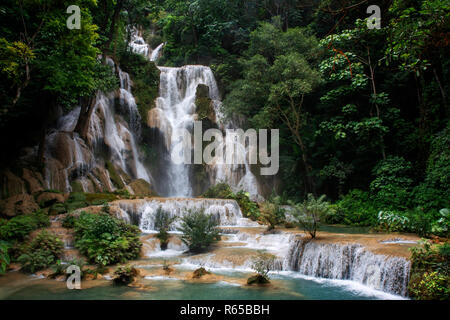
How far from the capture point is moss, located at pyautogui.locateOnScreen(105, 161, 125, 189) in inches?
635

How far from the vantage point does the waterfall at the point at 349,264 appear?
5.86 metres

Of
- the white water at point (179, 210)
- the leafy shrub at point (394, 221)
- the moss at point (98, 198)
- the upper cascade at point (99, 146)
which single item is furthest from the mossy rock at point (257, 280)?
the upper cascade at point (99, 146)

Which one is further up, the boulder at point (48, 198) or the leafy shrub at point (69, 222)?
the boulder at point (48, 198)

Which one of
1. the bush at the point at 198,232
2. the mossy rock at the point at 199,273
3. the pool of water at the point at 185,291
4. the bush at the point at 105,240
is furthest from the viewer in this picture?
the bush at the point at 198,232

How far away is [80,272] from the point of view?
261 inches

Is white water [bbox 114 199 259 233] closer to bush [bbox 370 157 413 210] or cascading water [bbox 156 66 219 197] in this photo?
→ bush [bbox 370 157 413 210]

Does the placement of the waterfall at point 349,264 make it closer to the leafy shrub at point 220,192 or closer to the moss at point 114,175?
the leafy shrub at point 220,192

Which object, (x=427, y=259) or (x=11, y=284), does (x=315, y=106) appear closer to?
(x=427, y=259)

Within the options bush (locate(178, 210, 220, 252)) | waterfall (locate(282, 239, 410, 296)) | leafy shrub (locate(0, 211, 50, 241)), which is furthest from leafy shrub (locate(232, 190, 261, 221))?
leafy shrub (locate(0, 211, 50, 241))

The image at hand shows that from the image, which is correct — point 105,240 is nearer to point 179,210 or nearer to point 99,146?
point 179,210

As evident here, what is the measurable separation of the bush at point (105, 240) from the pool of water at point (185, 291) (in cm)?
134

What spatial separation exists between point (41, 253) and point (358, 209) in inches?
465

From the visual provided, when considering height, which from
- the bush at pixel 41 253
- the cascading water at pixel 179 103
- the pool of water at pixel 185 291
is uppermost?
the cascading water at pixel 179 103

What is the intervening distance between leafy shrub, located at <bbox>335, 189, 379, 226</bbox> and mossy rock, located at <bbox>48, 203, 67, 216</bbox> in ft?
35.8
